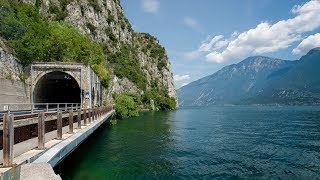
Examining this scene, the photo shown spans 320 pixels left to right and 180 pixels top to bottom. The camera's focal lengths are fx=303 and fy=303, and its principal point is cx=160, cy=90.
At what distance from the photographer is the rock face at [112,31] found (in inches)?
3590

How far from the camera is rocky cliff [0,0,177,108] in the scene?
90500 millimetres

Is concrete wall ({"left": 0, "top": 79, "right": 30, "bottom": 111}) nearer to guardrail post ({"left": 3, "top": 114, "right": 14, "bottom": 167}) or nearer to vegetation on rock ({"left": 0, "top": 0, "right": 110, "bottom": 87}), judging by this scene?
vegetation on rock ({"left": 0, "top": 0, "right": 110, "bottom": 87})

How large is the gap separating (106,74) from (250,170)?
55.9 meters

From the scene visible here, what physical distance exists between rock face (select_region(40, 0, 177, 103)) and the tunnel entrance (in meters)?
9.70

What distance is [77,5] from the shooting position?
94.4 m

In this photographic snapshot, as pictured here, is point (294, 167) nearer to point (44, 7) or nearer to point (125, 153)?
point (125, 153)

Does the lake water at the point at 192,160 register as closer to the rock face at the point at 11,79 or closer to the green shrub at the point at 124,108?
the rock face at the point at 11,79

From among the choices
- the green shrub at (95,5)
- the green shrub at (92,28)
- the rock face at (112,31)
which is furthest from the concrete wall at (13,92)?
the green shrub at (95,5)

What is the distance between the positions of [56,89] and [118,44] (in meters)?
60.3

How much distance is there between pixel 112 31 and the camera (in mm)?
117125

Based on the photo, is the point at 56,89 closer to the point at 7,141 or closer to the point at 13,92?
the point at 13,92

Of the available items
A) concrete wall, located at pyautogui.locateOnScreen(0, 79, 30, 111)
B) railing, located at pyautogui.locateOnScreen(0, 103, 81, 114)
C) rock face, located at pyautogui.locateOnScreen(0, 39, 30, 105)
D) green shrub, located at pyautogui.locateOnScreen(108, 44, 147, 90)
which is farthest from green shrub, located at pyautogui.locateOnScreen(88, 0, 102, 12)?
railing, located at pyautogui.locateOnScreen(0, 103, 81, 114)

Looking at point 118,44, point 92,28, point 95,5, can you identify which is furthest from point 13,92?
point 118,44

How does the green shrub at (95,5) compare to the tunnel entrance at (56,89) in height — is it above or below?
above
